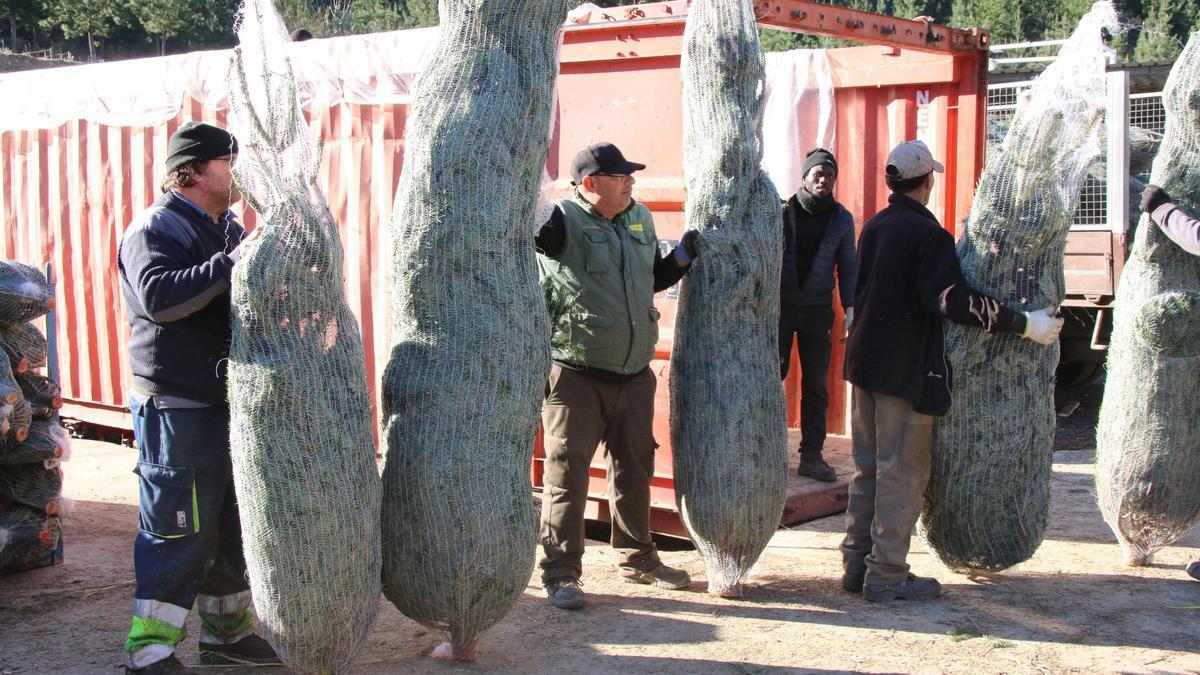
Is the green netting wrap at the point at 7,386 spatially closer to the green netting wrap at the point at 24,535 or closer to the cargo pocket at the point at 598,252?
the green netting wrap at the point at 24,535

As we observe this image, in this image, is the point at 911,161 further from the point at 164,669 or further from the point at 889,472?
the point at 164,669

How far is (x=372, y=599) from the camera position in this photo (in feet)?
11.5

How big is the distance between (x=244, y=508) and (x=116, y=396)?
5582 mm

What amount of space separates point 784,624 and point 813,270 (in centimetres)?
228

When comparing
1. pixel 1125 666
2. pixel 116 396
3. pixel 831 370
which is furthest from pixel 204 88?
pixel 1125 666

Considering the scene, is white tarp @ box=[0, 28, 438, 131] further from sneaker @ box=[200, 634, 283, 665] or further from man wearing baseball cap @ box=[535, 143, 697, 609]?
sneaker @ box=[200, 634, 283, 665]

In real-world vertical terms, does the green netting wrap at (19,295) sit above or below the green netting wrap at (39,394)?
above

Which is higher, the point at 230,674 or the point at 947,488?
the point at 947,488

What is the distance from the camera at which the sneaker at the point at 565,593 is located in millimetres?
4391

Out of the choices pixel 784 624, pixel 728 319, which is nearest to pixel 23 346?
pixel 728 319

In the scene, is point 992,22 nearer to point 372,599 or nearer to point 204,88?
point 204,88

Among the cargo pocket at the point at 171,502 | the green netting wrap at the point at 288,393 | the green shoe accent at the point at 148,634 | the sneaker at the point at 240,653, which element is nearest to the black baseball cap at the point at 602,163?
Answer: the green netting wrap at the point at 288,393

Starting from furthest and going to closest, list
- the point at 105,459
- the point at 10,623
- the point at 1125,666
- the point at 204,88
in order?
1. the point at 105,459
2. the point at 204,88
3. the point at 10,623
4. the point at 1125,666

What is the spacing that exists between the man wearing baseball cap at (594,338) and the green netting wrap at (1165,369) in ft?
6.66
